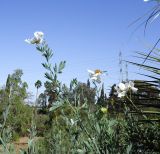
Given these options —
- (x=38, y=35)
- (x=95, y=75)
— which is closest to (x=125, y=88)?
(x=95, y=75)

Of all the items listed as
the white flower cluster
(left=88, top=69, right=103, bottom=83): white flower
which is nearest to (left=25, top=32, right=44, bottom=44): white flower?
(left=88, top=69, right=103, bottom=83): white flower

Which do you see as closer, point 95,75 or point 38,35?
point 38,35

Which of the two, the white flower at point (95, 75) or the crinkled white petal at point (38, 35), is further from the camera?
the white flower at point (95, 75)

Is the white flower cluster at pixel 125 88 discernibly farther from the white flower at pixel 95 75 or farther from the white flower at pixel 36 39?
the white flower at pixel 36 39

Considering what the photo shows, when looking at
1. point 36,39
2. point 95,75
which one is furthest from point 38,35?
point 95,75

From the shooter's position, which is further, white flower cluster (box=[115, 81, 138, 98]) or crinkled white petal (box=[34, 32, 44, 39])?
white flower cluster (box=[115, 81, 138, 98])

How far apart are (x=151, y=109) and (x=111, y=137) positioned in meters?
1.09

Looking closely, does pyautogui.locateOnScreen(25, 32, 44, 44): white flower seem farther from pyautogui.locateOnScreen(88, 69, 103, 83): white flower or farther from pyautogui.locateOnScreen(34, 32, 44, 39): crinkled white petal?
pyautogui.locateOnScreen(88, 69, 103, 83): white flower

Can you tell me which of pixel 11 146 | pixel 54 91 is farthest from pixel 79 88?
pixel 11 146

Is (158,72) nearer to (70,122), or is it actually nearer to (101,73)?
(101,73)

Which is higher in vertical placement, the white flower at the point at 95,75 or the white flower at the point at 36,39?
the white flower at the point at 36,39

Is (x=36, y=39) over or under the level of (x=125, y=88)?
over

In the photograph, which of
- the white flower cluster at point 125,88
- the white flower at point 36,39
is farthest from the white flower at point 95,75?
the white flower at point 36,39

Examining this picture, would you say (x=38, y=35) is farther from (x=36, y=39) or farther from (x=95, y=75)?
(x=95, y=75)
